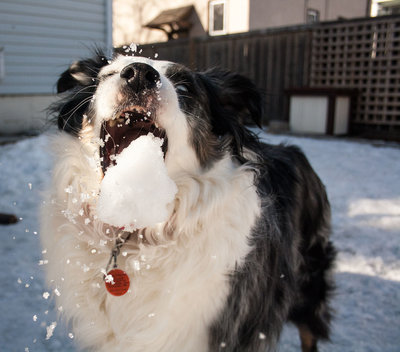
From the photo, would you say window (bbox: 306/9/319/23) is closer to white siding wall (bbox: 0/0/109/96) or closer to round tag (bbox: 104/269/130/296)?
white siding wall (bbox: 0/0/109/96)

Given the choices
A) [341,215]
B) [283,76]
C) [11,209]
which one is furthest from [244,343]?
[283,76]

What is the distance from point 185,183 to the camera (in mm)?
1865

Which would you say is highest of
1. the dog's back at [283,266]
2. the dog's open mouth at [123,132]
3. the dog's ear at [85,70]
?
the dog's ear at [85,70]

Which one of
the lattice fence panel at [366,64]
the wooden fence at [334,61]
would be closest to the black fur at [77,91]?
the wooden fence at [334,61]

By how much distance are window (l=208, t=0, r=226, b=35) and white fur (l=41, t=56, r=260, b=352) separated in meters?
14.8

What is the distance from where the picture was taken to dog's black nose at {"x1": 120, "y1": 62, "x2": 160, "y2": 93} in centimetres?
156

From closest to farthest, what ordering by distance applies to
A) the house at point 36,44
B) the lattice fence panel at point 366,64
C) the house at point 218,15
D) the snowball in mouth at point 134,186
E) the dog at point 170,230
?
the snowball in mouth at point 134,186 < the dog at point 170,230 < the house at point 36,44 < the lattice fence panel at point 366,64 < the house at point 218,15

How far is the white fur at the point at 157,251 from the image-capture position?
1692 millimetres

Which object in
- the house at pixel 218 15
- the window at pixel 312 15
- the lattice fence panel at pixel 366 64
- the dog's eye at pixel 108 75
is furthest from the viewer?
the window at pixel 312 15

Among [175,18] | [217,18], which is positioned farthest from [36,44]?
[217,18]

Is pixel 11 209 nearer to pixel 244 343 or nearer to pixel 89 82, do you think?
pixel 89 82

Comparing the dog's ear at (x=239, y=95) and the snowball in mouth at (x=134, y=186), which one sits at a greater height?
the dog's ear at (x=239, y=95)

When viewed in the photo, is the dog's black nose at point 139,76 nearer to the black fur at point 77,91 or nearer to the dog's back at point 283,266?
the black fur at point 77,91

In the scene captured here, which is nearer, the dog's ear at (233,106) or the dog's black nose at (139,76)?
the dog's black nose at (139,76)
